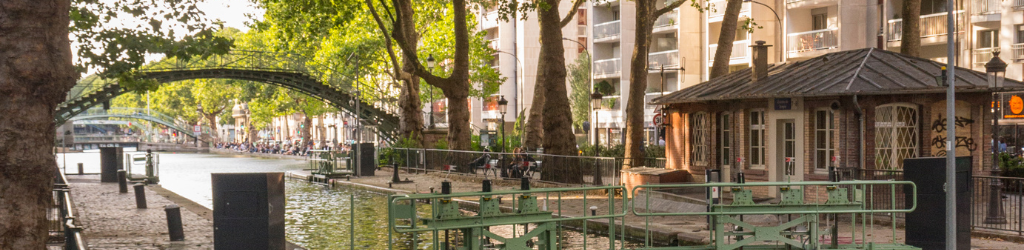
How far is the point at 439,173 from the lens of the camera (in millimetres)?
37031

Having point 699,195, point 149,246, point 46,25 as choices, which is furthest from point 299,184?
point 46,25

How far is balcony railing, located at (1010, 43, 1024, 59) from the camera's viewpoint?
3553 centimetres

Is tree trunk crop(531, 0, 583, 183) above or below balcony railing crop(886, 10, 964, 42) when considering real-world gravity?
below

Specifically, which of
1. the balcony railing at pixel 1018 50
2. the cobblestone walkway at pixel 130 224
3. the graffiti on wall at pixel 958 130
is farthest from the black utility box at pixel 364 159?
the balcony railing at pixel 1018 50

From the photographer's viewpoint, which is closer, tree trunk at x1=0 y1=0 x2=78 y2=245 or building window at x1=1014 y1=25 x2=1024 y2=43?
tree trunk at x1=0 y1=0 x2=78 y2=245

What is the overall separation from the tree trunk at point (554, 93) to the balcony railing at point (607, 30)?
27.6 m

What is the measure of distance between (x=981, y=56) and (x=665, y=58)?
18.4 meters

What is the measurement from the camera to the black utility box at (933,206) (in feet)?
42.0

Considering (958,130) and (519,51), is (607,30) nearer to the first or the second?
(519,51)

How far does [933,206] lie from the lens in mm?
12820

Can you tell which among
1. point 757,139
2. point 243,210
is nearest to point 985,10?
point 757,139

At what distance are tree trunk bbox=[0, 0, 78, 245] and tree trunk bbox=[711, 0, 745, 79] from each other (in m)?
23.5

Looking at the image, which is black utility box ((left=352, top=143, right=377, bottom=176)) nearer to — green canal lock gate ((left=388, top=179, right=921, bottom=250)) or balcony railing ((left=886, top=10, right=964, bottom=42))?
balcony railing ((left=886, top=10, right=964, bottom=42))

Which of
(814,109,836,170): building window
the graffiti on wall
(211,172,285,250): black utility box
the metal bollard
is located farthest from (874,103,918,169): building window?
the metal bollard
